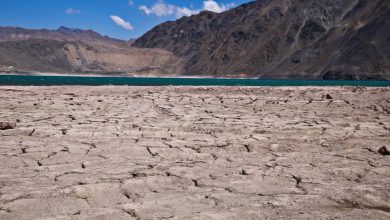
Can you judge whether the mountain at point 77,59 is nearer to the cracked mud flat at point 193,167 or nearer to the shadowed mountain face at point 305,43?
the shadowed mountain face at point 305,43

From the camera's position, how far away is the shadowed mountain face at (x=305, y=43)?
80938mm

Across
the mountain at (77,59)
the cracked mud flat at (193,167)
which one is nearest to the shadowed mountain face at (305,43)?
the mountain at (77,59)

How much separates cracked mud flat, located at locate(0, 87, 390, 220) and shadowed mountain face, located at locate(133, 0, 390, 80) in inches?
2949

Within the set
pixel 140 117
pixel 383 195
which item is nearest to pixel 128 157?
pixel 383 195

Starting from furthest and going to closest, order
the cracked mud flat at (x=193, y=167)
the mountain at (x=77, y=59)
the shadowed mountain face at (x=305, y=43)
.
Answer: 1. the mountain at (x=77, y=59)
2. the shadowed mountain face at (x=305, y=43)
3. the cracked mud flat at (x=193, y=167)

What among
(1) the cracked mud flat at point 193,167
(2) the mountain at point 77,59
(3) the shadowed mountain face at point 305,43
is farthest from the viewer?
(2) the mountain at point 77,59

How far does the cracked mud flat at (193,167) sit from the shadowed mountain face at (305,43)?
74.9m

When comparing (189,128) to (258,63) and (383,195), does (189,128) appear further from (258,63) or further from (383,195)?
(258,63)

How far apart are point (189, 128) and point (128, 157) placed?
2.32 metres

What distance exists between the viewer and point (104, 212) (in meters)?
3.21

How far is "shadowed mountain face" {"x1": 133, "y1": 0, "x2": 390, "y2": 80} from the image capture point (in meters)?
80.9

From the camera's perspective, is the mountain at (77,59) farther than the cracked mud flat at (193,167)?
Yes

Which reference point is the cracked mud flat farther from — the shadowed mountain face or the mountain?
the mountain

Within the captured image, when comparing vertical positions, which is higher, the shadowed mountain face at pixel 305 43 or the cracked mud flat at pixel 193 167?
the shadowed mountain face at pixel 305 43
